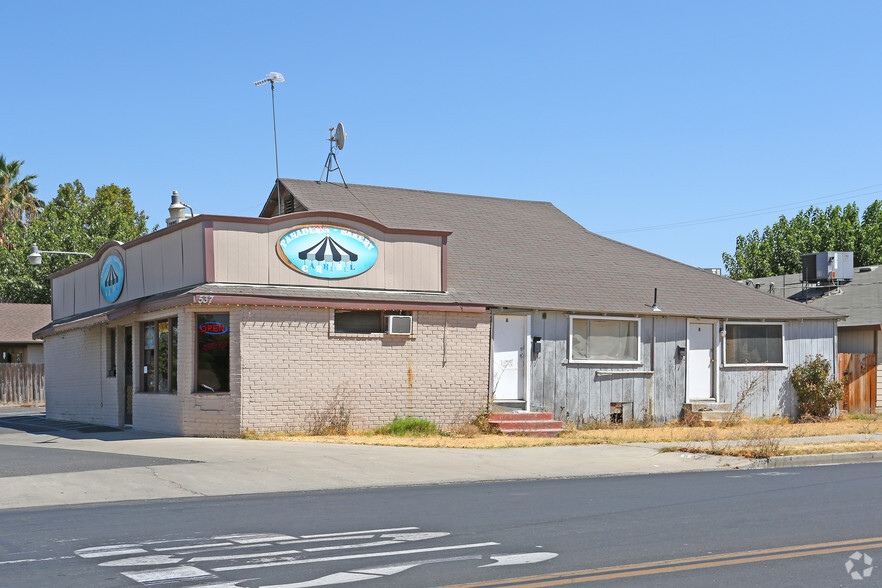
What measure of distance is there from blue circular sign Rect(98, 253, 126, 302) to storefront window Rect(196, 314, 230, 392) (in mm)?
4788

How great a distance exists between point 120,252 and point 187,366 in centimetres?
538

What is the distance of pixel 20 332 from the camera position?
133 ft

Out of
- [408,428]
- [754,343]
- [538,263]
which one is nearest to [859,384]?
[754,343]

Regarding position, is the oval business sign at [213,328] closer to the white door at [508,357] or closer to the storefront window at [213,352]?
the storefront window at [213,352]

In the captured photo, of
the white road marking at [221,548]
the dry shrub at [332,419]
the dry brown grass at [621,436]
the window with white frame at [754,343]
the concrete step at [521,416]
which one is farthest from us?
the window with white frame at [754,343]

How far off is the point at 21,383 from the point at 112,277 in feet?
58.2

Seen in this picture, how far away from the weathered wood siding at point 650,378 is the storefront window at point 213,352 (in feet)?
22.8

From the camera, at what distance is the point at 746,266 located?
58.3 m

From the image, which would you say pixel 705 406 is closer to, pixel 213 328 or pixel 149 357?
pixel 213 328

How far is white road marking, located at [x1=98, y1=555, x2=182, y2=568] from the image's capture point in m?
7.83

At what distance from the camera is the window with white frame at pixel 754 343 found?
2483cm

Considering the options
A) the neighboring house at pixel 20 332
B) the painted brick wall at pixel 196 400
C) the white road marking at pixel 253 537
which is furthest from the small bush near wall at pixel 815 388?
the neighboring house at pixel 20 332

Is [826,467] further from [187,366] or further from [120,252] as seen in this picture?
[120,252]

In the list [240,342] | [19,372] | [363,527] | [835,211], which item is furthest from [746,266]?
[363,527]
